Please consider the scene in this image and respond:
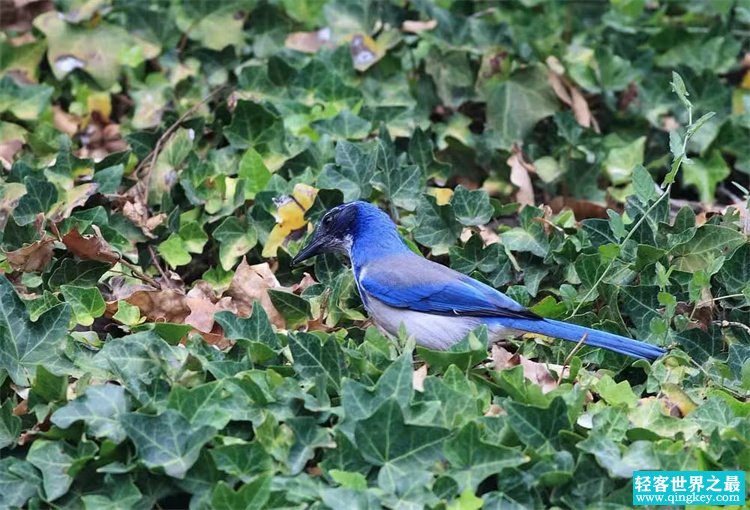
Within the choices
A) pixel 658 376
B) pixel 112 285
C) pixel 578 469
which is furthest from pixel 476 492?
pixel 112 285

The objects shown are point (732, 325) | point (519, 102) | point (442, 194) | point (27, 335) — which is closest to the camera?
point (27, 335)

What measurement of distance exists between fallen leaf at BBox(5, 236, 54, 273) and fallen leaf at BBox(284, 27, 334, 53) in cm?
245

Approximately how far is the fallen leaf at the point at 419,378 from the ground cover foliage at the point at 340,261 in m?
0.02

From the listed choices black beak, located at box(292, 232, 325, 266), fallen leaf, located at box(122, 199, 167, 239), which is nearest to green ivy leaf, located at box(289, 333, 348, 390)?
black beak, located at box(292, 232, 325, 266)

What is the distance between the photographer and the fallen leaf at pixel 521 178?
6.30 meters

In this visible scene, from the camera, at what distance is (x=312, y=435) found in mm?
3961

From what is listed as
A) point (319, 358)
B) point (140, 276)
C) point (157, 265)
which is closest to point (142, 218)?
point (157, 265)

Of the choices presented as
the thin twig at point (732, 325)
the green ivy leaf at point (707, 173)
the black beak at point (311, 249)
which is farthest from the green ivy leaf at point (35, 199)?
the green ivy leaf at point (707, 173)

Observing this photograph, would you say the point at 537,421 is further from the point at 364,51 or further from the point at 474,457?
the point at 364,51

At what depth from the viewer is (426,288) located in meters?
5.19

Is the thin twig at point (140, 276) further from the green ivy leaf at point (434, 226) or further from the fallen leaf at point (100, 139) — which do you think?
the fallen leaf at point (100, 139)

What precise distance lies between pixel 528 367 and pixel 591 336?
330 millimetres

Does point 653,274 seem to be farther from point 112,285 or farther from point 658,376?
point 112,285

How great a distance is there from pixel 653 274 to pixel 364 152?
1.61 m
